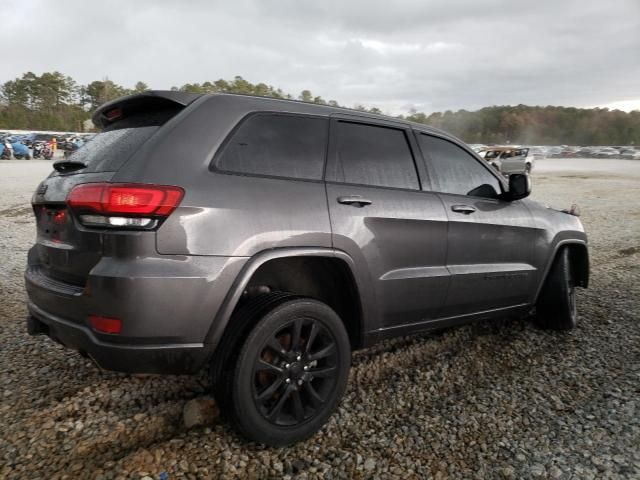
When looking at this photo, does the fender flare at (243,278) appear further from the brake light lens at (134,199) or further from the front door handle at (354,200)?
the brake light lens at (134,199)

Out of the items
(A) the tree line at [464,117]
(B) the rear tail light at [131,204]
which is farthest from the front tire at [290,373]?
(A) the tree line at [464,117]

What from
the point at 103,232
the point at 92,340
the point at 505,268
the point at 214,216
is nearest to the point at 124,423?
the point at 92,340

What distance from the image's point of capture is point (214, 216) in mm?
2062

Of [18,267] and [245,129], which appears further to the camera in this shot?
[18,267]

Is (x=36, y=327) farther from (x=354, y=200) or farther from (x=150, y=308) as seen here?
(x=354, y=200)

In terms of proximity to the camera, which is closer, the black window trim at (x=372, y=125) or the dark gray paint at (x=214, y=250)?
the dark gray paint at (x=214, y=250)

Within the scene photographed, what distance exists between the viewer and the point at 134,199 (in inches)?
77.1

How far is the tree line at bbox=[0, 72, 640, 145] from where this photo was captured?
3068 inches

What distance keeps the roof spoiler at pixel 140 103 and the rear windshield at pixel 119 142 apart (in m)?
0.04

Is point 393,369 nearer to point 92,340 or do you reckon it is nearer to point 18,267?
point 92,340

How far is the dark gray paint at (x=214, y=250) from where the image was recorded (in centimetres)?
196

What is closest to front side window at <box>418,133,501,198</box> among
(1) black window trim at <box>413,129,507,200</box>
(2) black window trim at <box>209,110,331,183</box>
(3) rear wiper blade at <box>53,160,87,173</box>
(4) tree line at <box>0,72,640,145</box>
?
(1) black window trim at <box>413,129,507,200</box>

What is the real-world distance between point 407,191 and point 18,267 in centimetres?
495

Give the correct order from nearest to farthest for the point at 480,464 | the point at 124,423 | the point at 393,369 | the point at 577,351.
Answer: the point at 480,464 < the point at 124,423 < the point at 393,369 < the point at 577,351
